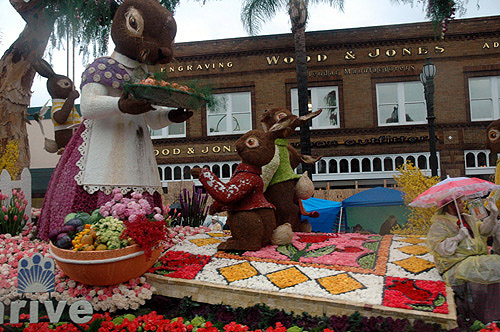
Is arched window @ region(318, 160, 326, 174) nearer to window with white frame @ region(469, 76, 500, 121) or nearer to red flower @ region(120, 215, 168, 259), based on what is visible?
window with white frame @ region(469, 76, 500, 121)

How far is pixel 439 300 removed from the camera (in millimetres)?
3443

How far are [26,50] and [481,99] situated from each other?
1368 centimetres

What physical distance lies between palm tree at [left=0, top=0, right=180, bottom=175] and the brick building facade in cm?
630

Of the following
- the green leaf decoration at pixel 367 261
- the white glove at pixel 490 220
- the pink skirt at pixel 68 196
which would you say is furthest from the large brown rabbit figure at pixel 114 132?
the white glove at pixel 490 220

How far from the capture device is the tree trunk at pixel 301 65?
10.2m

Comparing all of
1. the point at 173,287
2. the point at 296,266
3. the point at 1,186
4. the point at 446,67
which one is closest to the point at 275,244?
the point at 296,266

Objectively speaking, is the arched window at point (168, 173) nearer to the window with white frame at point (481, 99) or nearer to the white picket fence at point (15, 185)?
the white picket fence at point (15, 185)

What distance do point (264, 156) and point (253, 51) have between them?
1024 cm

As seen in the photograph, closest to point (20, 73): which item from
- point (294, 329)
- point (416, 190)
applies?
point (294, 329)

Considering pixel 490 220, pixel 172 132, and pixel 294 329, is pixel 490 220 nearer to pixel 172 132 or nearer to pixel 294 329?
pixel 294 329

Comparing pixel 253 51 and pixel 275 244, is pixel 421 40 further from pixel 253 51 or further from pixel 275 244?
pixel 275 244

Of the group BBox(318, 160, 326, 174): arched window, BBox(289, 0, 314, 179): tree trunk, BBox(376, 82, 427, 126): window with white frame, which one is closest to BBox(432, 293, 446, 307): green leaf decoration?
BBox(289, 0, 314, 179): tree trunk

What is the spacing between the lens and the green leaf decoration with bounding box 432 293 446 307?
3369 mm

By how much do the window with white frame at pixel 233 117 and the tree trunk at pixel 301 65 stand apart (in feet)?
12.6
